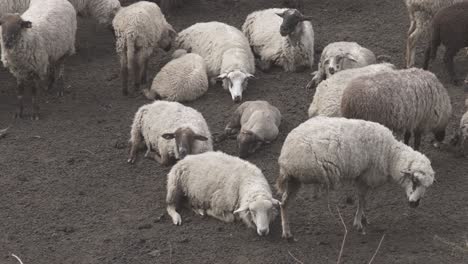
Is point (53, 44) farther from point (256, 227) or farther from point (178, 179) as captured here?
point (256, 227)

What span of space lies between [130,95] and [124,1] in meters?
4.07

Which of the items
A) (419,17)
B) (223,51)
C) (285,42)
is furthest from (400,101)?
(223,51)

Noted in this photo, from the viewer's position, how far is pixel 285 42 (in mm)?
12797

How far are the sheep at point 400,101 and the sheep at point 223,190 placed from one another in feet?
5.03

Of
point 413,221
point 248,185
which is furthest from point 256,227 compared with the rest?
point 413,221

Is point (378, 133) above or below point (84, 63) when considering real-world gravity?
above

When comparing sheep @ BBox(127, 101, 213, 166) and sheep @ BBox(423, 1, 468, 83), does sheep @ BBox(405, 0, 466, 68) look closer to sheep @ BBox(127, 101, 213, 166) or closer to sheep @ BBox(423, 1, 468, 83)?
sheep @ BBox(423, 1, 468, 83)

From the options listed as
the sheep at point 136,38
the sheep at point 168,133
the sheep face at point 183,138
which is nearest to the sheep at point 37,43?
the sheep at point 136,38

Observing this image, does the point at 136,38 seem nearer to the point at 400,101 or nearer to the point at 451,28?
the point at 400,101

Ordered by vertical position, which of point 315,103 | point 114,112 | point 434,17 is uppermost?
point 434,17

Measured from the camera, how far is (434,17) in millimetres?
11672

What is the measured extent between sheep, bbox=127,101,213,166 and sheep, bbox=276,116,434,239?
5.47 feet

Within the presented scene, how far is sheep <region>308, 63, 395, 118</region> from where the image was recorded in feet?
32.8

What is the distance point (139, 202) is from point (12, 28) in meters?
3.46
